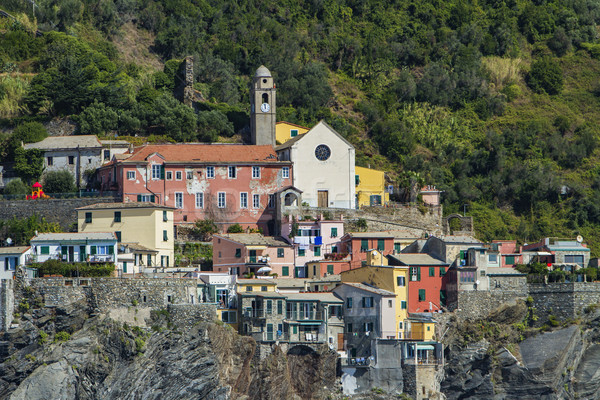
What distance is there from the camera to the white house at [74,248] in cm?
7912

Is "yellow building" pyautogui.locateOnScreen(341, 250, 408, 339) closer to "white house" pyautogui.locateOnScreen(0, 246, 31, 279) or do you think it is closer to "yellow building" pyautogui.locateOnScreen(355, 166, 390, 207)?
"yellow building" pyautogui.locateOnScreen(355, 166, 390, 207)

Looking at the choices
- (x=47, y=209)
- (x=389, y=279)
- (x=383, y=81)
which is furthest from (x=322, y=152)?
(x=383, y=81)

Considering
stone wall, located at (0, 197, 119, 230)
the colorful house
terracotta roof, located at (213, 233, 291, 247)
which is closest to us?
the colorful house

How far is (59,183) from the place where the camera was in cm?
9469

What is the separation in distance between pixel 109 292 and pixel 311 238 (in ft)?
61.4

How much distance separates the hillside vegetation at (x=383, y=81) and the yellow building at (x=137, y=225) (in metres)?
17.5

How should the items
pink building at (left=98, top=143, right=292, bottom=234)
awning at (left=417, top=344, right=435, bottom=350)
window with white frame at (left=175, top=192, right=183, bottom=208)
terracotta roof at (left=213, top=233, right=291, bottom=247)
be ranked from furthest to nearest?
window with white frame at (left=175, top=192, right=183, bottom=208) → pink building at (left=98, top=143, right=292, bottom=234) → terracotta roof at (left=213, top=233, right=291, bottom=247) → awning at (left=417, top=344, right=435, bottom=350)

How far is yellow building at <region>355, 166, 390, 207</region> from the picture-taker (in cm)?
9988

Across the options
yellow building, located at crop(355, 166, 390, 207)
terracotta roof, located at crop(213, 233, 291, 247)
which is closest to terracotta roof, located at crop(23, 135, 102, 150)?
terracotta roof, located at crop(213, 233, 291, 247)

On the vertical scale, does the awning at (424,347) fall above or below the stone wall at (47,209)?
below

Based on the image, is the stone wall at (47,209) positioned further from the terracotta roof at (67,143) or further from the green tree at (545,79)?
the green tree at (545,79)

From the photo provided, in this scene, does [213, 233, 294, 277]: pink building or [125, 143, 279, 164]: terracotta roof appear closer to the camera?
[213, 233, 294, 277]: pink building

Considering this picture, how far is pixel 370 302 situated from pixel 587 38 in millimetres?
78670

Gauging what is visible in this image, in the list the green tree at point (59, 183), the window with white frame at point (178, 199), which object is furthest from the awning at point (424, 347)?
the green tree at point (59, 183)
